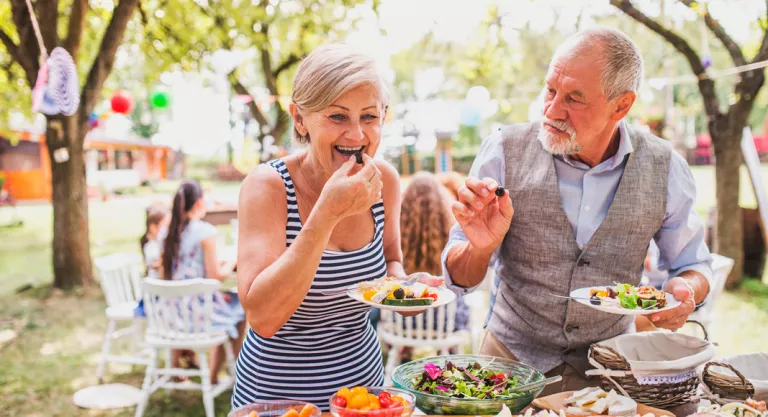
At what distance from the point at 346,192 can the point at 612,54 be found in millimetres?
934

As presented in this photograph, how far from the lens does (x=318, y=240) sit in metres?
1.52

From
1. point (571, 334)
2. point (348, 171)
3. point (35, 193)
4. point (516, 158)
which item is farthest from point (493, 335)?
point (35, 193)

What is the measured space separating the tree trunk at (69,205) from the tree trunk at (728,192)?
706 cm

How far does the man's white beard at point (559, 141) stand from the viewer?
1.94 meters

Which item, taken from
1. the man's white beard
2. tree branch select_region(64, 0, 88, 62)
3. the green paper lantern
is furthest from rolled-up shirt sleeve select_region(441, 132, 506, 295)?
the green paper lantern

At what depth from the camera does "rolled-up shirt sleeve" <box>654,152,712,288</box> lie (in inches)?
78.1

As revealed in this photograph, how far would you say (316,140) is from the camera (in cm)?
168

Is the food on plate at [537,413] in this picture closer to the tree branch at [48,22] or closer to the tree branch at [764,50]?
the tree branch at [764,50]

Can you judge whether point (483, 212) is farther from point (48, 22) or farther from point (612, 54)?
point (48, 22)

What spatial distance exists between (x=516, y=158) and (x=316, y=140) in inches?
26.6

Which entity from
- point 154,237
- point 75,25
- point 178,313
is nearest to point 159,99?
point 75,25

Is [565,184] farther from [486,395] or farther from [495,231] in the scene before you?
[486,395]

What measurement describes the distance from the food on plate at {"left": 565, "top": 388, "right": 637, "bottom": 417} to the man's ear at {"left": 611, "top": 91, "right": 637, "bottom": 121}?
80cm

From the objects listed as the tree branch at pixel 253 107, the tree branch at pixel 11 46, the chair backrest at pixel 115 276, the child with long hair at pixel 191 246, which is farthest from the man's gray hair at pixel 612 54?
the tree branch at pixel 253 107
